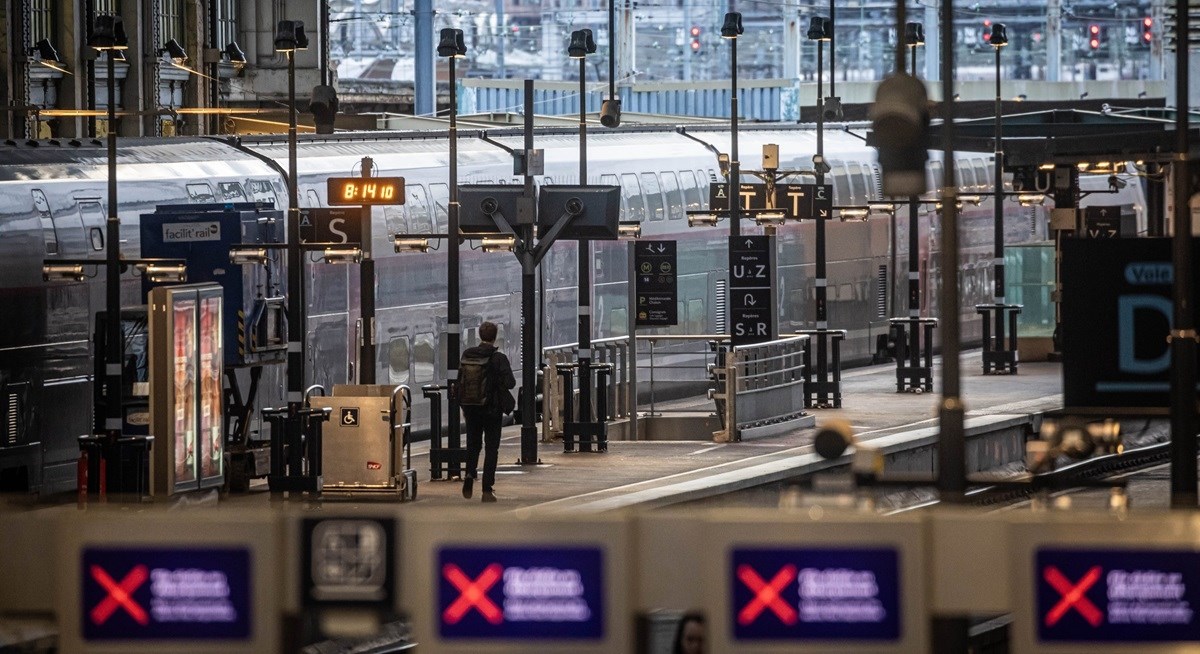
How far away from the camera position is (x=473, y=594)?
836cm

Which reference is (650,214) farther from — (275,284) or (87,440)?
(87,440)

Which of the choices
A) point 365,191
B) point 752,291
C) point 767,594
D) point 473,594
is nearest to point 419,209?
point 752,291

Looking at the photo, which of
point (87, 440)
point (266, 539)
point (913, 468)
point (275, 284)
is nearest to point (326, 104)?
point (275, 284)

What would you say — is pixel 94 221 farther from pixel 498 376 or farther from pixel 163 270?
pixel 498 376

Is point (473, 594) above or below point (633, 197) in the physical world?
below

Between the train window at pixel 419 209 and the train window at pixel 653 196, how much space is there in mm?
5943

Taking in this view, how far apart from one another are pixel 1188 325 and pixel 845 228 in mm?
24385

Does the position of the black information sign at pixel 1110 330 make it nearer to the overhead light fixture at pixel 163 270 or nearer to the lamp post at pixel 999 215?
the overhead light fixture at pixel 163 270

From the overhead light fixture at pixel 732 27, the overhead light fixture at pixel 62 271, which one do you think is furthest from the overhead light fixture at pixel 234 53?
the overhead light fixture at pixel 62 271

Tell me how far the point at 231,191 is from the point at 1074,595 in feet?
61.6

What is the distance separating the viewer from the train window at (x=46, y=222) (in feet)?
73.9

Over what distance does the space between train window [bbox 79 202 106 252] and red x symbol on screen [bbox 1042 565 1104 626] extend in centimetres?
1658

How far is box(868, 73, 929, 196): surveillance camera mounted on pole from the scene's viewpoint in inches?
451

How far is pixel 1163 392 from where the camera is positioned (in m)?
14.1
